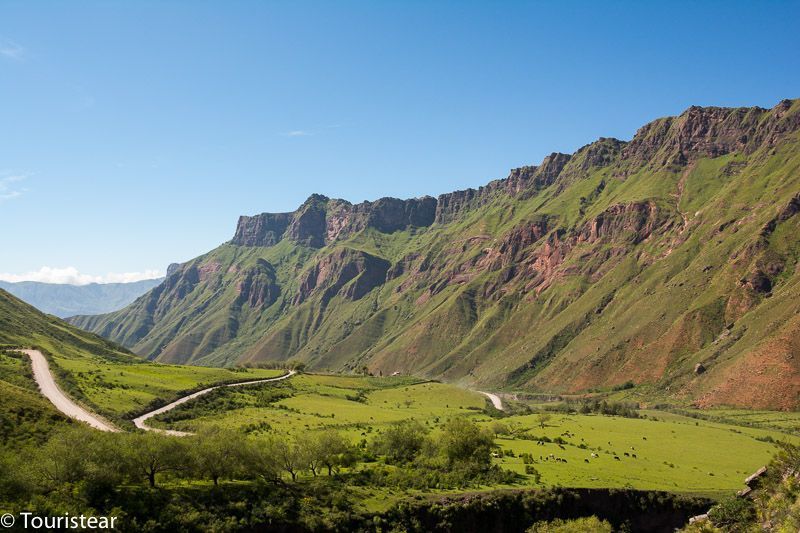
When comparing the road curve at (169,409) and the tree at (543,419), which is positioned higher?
the road curve at (169,409)

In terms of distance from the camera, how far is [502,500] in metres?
76.2

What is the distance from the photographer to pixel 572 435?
118 meters

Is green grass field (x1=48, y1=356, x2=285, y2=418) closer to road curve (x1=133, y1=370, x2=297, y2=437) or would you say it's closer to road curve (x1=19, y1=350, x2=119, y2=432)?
road curve (x1=133, y1=370, x2=297, y2=437)

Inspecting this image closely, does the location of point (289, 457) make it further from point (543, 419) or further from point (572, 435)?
point (543, 419)

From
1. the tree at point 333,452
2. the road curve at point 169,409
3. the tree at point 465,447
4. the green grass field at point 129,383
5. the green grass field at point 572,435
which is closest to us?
the tree at point 333,452

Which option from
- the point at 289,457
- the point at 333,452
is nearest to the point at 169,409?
the point at 289,457

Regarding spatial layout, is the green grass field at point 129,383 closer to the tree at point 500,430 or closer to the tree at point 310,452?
the tree at point 310,452

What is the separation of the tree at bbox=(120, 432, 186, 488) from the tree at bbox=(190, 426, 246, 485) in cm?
171

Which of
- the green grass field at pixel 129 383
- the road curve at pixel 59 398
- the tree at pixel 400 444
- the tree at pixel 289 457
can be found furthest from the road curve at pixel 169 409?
the tree at pixel 400 444

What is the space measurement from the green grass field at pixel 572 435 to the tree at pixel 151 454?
2435 cm

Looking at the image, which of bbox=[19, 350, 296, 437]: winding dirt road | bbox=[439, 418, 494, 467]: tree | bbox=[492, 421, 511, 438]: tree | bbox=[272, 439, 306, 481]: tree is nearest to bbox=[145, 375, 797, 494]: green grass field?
bbox=[492, 421, 511, 438]: tree

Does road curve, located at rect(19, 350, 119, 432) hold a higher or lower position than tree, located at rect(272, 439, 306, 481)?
higher

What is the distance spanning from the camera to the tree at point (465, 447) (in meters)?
86.8

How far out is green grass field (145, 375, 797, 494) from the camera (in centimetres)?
8881
